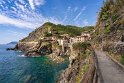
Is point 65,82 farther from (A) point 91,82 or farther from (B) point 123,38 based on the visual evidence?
(A) point 91,82

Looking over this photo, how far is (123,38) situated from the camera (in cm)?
3359

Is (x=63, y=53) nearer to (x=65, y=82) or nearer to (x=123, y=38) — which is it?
(x=65, y=82)

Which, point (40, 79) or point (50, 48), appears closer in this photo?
point (40, 79)

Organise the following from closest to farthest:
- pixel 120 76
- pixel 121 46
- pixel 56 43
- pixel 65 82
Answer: pixel 120 76, pixel 121 46, pixel 65 82, pixel 56 43

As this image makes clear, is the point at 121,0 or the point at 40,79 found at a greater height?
the point at 121,0

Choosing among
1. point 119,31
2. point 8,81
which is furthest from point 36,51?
point 119,31

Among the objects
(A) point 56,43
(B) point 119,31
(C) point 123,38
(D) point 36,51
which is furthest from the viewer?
(A) point 56,43

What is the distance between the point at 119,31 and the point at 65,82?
1888cm

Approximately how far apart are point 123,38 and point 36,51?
124 metres

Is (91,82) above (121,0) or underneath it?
underneath

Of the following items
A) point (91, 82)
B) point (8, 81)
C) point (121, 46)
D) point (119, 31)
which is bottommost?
point (8, 81)

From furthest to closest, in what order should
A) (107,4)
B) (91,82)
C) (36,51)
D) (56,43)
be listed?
1. (56,43)
2. (36,51)
3. (107,4)
4. (91,82)

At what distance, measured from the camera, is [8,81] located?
219 feet

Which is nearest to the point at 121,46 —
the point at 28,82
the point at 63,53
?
the point at 28,82
